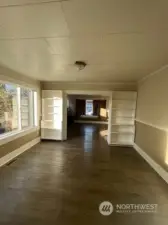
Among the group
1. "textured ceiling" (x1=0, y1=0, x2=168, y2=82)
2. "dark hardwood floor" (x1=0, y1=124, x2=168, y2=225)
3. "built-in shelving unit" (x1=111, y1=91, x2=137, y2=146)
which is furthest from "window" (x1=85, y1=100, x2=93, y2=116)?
"textured ceiling" (x1=0, y1=0, x2=168, y2=82)

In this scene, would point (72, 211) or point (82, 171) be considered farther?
point (82, 171)

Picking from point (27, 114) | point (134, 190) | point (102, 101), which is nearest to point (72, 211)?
point (134, 190)

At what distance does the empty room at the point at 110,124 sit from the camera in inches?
57.9

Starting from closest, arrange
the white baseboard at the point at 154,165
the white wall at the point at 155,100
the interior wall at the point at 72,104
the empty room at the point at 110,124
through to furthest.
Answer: the empty room at the point at 110,124 < the white baseboard at the point at 154,165 < the white wall at the point at 155,100 < the interior wall at the point at 72,104

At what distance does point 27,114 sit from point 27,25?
3897 mm

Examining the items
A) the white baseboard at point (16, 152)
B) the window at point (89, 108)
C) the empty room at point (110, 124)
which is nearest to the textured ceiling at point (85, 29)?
the empty room at point (110, 124)

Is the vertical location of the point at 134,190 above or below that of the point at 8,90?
below

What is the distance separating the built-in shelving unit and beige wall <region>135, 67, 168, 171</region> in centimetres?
42

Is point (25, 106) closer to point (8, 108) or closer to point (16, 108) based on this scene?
point (16, 108)

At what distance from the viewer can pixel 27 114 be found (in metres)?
5.15

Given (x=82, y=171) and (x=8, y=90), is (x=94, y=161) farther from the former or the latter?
(x=8, y=90)

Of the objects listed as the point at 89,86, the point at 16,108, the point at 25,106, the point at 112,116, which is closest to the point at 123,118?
the point at 112,116

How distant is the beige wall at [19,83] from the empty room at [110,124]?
2 cm

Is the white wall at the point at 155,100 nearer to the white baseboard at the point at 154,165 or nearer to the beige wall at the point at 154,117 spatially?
the beige wall at the point at 154,117
